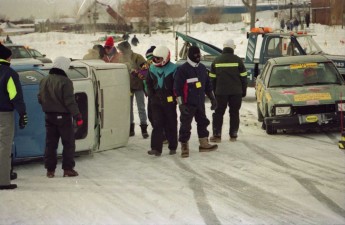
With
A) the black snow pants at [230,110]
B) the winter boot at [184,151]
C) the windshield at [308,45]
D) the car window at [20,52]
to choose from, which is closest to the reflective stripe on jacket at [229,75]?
the black snow pants at [230,110]

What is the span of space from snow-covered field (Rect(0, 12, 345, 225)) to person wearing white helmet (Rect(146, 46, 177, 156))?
1.07 feet

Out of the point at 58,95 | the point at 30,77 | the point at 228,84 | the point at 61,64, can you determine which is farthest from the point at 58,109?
the point at 228,84

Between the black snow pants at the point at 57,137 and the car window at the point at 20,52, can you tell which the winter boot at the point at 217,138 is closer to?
the black snow pants at the point at 57,137

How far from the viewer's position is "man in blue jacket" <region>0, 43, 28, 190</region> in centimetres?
768

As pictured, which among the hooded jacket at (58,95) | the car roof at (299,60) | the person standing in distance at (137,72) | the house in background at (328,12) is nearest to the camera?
the hooded jacket at (58,95)

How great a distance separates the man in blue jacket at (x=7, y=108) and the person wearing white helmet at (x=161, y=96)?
2742 millimetres

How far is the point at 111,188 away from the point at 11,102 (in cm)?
167

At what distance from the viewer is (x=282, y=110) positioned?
1141 cm

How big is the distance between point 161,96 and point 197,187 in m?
2.46

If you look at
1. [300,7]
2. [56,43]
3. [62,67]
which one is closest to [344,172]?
[62,67]

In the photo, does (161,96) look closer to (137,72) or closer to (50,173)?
(137,72)

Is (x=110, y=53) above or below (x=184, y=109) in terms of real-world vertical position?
above

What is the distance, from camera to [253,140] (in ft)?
37.0

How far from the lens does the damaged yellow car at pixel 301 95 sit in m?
11.3
